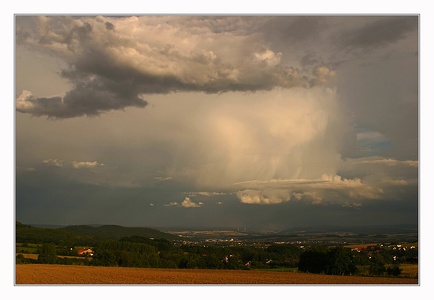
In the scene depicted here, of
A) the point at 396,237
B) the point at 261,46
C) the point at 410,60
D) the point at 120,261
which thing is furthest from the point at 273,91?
the point at 120,261

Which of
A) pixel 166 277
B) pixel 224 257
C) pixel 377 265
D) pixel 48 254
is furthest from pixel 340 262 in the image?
pixel 48 254

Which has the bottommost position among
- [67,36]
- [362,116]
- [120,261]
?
[120,261]

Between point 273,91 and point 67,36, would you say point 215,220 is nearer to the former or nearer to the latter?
point 273,91

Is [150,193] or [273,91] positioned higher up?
[273,91]

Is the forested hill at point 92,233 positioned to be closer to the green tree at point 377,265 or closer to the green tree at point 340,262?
the green tree at point 340,262

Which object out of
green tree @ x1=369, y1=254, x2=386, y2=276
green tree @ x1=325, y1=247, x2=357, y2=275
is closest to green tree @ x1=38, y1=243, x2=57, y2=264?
green tree @ x1=325, y1=247, x2=357, y2=275

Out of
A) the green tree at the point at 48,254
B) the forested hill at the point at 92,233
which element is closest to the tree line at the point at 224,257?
the green tree at the point at 48,254

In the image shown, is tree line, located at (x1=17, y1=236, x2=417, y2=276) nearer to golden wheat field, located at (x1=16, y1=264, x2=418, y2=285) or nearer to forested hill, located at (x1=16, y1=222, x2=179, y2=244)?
forested hill, located at (x1=16, y1=222, x2=179, y2=244)
